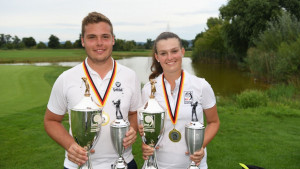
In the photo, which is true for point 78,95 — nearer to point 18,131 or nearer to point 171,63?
point 171,63

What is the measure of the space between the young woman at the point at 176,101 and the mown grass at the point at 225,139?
2.48m

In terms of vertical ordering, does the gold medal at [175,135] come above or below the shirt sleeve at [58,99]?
below

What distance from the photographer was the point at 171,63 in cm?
220

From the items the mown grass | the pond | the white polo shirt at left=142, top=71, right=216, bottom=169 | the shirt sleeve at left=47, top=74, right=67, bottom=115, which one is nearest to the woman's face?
the white polo shirt at left=142, top=71, right=216, bottom=169

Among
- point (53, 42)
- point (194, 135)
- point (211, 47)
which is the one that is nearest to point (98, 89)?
point (194, 135)

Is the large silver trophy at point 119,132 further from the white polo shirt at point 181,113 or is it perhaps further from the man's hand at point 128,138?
the white polo shirt at point 181,113

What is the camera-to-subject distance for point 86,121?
1820mm

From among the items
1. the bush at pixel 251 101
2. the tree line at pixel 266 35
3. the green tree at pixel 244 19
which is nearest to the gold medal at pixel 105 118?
the bush at pixel 251 101

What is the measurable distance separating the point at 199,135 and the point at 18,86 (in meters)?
10.7

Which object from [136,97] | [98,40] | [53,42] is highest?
[53,42]

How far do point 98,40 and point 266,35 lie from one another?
854 inches

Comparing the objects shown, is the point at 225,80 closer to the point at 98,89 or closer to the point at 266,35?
the point at 266,35

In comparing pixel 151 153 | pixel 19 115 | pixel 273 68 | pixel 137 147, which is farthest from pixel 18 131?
pixel 273 68

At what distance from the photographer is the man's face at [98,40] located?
210 centimetres
